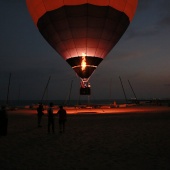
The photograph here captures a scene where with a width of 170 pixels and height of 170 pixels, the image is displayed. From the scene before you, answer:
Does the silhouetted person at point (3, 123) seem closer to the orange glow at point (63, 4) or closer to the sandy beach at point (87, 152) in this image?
the sandy beach at point (87, 152)

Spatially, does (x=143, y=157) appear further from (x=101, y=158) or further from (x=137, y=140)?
(x=137, y=140)

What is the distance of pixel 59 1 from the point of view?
21.3m

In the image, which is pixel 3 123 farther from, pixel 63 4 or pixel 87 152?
pixel 63 4

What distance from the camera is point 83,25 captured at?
22.2 m

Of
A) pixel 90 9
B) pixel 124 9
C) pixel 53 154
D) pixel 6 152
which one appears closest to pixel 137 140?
pixel 53 154

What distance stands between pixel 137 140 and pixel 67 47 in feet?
49.6

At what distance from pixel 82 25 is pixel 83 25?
8 centimetres

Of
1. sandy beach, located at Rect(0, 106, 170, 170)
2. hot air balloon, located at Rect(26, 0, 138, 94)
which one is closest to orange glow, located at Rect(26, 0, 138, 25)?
hot air balloon, located at Rect(26, 0, 138, 94)

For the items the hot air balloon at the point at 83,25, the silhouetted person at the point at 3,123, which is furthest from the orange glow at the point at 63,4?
the silhouetted person at the point at 3,123

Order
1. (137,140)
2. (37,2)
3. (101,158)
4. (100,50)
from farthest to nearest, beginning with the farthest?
(100,50) → (37,2) → (137,140) → (101,158)

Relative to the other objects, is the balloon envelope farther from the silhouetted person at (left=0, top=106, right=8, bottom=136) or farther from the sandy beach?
the sandy beach

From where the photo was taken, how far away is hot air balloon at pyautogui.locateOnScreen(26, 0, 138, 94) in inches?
848

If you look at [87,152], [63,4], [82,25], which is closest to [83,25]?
[82,25]

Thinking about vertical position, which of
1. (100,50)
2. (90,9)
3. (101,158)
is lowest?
(101,158)
